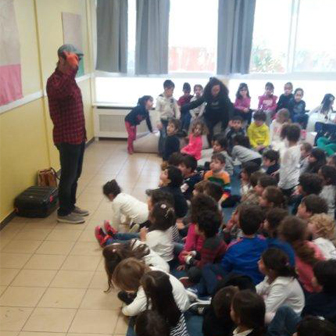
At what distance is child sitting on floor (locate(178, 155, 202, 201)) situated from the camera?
4117 millimetres

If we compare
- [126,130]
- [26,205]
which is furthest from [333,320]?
[126,130]

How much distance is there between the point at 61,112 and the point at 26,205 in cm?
101

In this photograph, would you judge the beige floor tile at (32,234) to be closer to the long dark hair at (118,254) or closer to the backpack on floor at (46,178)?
the backpack on floor at (46,178)

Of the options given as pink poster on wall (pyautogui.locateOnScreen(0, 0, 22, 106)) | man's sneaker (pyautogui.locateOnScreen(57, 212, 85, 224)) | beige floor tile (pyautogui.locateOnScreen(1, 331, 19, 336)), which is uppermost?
pink poster on wall (pyautogui.locateOnScreen(0, 0, 22, 106))

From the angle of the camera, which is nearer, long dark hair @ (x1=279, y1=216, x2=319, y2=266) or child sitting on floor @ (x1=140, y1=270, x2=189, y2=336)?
child sitting on floor @ (x1=140, y1=270, x2=189, y2=336)

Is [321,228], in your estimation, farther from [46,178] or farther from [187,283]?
[46,178]

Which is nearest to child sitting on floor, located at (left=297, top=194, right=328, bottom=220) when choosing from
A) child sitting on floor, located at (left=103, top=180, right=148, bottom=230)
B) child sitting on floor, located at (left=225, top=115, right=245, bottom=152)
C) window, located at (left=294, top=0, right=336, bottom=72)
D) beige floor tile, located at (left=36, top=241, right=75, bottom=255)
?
child sitting on floor, located at (left=103, top=180, right=148, bottom=230)

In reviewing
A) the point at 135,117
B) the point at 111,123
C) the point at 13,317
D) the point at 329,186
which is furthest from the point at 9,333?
the point at 111,123

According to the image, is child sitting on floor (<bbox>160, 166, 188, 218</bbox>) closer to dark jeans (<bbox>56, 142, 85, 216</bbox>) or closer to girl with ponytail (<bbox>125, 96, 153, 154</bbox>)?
dark jeans (<bbox>56, 142, 85, 216</bbox>)

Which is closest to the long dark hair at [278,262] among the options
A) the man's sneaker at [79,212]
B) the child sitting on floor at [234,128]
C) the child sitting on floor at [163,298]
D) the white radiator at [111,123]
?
the child sitting on floor at [163,298]

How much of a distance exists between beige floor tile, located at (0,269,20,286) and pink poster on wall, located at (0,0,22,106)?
1.51 metres

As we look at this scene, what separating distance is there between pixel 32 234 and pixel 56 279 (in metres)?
0.80

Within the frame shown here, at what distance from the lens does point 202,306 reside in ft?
8.57

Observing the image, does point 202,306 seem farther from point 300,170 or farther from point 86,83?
point 86,83
